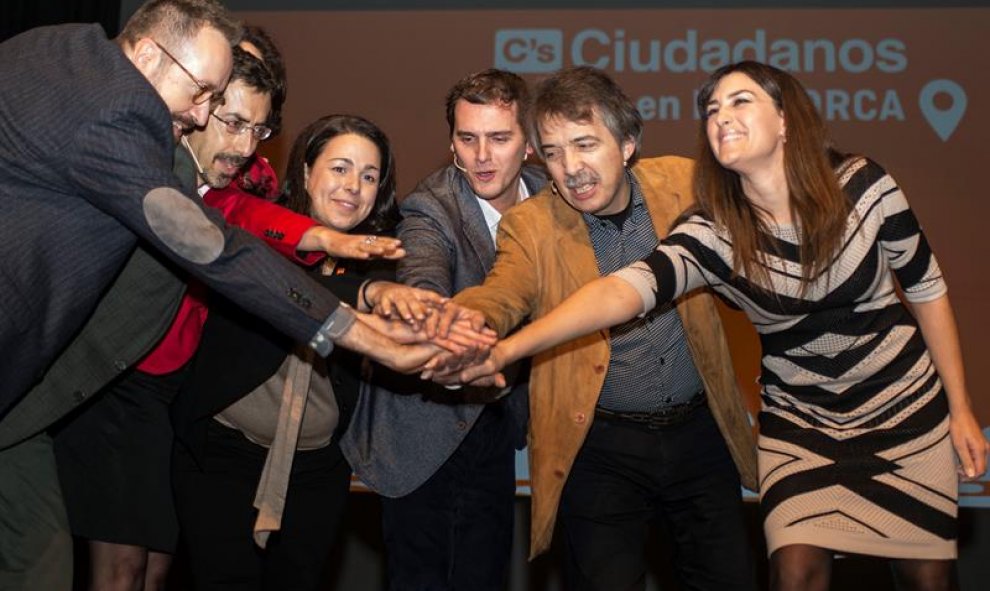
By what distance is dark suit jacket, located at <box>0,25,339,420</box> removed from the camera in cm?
241

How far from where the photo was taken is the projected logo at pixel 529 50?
5.48 meters

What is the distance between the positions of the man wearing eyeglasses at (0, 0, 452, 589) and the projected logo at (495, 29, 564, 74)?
2.80 metres

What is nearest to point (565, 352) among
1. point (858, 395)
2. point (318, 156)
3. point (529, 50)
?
point (858, 395)

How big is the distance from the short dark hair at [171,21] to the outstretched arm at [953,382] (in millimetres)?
1906

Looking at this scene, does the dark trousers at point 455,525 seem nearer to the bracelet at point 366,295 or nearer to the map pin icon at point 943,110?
the bracelet at point 366,295

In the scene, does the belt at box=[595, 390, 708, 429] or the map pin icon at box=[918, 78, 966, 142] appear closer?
the belt at box=[595, 390, 708, 429]

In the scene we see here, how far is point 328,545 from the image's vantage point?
3.45 meters

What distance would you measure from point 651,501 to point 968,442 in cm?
88

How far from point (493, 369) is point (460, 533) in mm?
666

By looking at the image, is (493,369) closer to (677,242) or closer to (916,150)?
(677,242)

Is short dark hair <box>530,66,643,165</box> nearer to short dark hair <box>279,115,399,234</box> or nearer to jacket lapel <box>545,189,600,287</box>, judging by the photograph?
jacket lapel <box>545,189,600,287</box>

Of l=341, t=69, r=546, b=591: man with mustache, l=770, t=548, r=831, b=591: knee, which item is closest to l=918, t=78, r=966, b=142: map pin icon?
l=341, t=69, r=546, b=591: man with mustache

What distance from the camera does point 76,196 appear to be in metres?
2.48

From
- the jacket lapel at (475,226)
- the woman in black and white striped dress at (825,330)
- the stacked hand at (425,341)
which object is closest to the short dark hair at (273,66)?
the jacket lapel at (475,226)
